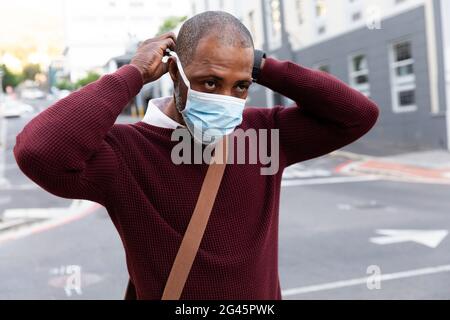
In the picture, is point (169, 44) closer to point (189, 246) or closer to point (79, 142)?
point (79, 142)

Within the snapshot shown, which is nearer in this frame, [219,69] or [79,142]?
[79,142]

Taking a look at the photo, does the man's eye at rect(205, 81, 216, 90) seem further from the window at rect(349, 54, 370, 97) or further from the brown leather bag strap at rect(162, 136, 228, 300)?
the window at rect(349, 54, 370, 97)

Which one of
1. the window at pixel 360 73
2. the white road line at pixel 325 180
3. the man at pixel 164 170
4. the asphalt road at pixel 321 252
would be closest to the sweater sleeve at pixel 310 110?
the man at pixel 164 170

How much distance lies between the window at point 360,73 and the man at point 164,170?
1726 centimetres

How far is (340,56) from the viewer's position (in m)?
19.9

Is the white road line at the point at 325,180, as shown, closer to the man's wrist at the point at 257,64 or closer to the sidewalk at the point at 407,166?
the sidewalk at the point at 407,166

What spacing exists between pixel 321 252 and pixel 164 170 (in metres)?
5.11

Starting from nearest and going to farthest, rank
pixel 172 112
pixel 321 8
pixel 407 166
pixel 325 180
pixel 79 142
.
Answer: pixel 79 142 < pixel 172 112 < pixel 325 180 < pixel 407 166 < pixel 321 8

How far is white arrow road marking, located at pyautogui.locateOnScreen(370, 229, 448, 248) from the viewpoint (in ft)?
22.3

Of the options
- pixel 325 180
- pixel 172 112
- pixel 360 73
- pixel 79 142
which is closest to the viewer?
pixel 79 142

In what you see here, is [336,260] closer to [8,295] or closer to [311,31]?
[8,295]

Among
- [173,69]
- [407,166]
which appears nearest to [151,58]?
[173,69]

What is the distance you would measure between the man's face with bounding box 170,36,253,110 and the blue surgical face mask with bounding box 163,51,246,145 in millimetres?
19

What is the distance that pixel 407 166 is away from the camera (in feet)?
46.3
